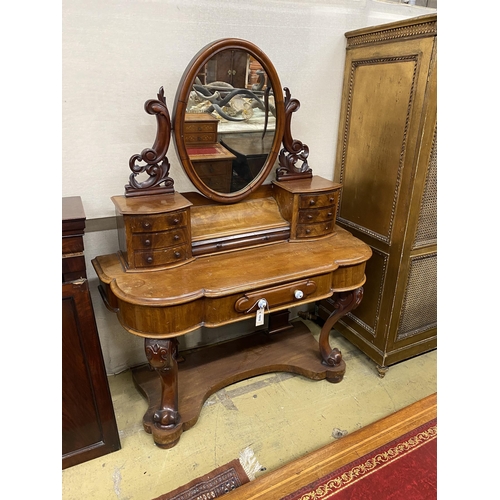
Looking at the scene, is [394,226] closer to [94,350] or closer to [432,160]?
[432,160]

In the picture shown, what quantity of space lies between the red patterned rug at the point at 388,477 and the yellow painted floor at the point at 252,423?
0.24m

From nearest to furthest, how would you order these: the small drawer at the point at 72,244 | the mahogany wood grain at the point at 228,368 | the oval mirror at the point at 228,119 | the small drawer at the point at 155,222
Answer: the small drawer at the point at 72,244 < the small drawer at the point at 155,222 < the oval mirror at the point at 228,119 < the mahogany wood grain at the point at 228,368

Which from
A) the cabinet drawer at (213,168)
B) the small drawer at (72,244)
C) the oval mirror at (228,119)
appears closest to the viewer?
the small drawer at (72,244)

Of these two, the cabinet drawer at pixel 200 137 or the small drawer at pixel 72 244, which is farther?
the cabinet drawer at pixel 200 137

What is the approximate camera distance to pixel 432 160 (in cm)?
167

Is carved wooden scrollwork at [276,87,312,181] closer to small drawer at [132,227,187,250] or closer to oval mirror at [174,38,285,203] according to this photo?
oval mirror at [174,38,285,203]

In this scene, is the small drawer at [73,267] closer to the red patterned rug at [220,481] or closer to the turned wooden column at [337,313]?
the red patterned rug at [220,481]

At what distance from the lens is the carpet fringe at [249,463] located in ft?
5.15

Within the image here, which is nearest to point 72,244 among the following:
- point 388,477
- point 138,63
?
point 138,63

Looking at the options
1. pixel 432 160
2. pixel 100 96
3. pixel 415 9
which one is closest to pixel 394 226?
pixel 432 160

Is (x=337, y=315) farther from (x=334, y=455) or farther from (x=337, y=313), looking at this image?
(x=334, y=455)

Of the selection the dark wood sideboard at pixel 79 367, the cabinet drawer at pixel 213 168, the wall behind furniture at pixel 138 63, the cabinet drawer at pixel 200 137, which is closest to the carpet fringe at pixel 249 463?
the dark wood sideboard at pixel 79 367

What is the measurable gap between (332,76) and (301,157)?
18.4 inches

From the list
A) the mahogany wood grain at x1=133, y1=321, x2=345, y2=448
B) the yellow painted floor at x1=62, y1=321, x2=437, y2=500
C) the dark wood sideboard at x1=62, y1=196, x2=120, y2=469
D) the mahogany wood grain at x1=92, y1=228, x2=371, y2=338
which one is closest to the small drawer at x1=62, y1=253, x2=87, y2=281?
the dark wood sideboard at x1=62, y1=196, x2=120, y2=469
